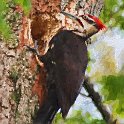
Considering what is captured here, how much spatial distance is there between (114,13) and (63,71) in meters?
1.18

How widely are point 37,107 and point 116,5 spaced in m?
1.25

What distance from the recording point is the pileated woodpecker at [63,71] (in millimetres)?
1439

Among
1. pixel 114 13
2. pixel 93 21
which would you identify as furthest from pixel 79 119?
pixel 93 21

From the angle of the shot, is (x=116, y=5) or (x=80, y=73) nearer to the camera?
Answer: (x=80, y=73)

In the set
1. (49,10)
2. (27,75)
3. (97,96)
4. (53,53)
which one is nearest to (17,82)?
(27,75)

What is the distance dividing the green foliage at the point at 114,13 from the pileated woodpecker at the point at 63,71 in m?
0.94

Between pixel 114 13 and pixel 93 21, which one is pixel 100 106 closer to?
pixel 93 21

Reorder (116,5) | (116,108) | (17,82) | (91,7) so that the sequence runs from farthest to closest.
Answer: (116,5) → (116,108) → (91,7) → (17,82)

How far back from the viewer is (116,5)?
2535 mm

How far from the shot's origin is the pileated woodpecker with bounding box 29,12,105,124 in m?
1.44

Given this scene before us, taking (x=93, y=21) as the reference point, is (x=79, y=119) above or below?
below

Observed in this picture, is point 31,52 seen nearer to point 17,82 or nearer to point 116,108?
point 17,82

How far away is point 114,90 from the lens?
1922 millimetres

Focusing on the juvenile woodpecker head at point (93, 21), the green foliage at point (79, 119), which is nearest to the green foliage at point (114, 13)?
the green foliage at point (79, 119)
